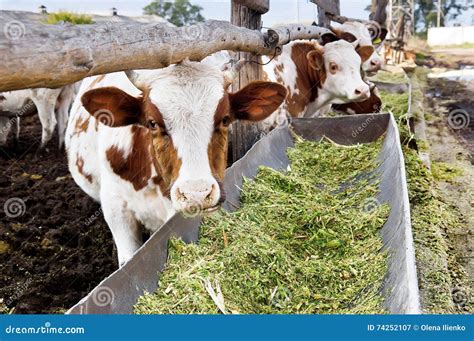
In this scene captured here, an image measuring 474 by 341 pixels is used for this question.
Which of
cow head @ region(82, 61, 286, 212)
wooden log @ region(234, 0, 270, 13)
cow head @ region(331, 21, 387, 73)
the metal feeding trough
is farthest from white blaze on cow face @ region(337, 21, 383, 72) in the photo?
cow head @ region(82, 61, 286, 212)

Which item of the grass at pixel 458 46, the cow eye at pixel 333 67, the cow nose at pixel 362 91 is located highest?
the grass at pixel 458 46

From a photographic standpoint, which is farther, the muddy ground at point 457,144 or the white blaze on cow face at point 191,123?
the muddy ground at point 457,144

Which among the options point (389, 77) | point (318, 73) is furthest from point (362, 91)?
point (389, 77)

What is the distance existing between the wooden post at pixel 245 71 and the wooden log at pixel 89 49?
47.7 inches

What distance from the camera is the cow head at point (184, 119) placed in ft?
A: 8.11

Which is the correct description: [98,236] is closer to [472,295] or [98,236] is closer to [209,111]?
[209,111]

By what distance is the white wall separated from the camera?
95.9ft

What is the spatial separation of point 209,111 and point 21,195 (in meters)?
3.64

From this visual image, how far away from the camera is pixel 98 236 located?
4.61 m

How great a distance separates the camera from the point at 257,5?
4.70 meters

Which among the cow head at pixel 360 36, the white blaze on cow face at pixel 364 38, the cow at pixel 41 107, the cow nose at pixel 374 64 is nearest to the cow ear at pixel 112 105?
the cow at pixel 41 107

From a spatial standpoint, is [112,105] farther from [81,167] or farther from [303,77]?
[303,77]

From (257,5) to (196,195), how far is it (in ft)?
8.93

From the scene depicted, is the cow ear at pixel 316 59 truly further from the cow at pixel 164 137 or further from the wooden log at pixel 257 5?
the cow at pixel 164 137
